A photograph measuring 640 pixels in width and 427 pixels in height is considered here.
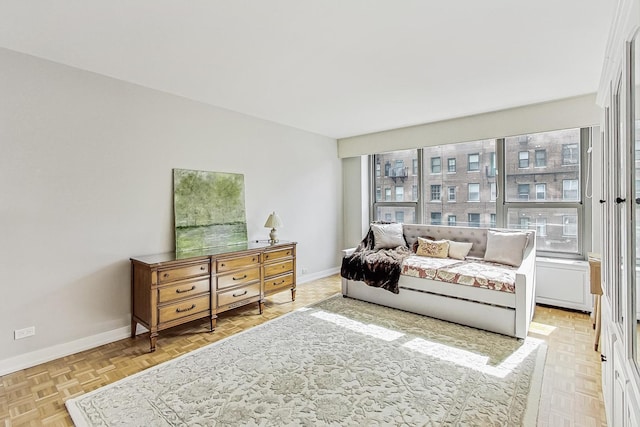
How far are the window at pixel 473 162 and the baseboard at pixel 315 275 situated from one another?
2808 mm

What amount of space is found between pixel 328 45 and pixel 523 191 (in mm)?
3481

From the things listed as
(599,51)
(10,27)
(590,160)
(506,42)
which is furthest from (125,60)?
(590,160)

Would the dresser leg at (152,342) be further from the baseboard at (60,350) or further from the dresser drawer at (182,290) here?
the baseboard at (60,350)

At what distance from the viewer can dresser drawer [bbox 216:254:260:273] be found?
3.31 metres

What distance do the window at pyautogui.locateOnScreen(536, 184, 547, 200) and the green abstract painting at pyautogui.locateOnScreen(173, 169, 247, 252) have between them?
155 inches

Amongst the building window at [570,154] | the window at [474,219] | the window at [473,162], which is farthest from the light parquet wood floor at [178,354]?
the window at [473,162]

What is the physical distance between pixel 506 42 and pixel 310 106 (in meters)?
2.16

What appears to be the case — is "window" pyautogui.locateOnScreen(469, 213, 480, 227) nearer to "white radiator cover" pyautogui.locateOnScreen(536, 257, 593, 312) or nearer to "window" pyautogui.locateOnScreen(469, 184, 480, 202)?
"window" pyautogui.locateOnScreen(469, 184, 480, 202)

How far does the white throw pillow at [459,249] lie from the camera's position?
4.11 m

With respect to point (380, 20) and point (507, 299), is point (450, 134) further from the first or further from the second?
point (380, 20)

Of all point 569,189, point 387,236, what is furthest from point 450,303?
point 569,189

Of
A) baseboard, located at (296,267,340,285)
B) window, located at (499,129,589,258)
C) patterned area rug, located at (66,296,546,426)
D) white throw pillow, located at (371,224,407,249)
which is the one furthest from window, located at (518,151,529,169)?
baseboard, located at (296,267,340,285)

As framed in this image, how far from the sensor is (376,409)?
197 cm

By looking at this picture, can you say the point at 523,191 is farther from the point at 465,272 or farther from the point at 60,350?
the point at 60,350
